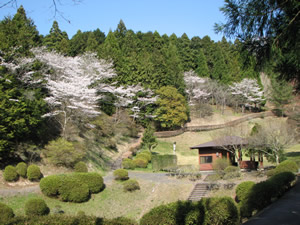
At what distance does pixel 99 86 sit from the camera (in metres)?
38.0

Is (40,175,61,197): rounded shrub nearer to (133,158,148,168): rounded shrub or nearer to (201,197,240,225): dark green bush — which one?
(201,197,240,225): dark green bush

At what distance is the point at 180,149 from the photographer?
1582 inches

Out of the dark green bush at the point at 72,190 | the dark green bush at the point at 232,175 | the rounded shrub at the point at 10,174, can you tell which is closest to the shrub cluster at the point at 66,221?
the dark green bush at the point at 72,190

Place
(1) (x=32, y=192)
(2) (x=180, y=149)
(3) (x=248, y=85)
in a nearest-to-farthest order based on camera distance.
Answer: (1) (x=32, y=192) → (2) (x=180, y=149) → (3) (x=248, y=85)

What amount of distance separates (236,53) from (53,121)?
80.7 ft

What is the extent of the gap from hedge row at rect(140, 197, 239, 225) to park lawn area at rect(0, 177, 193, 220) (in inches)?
363

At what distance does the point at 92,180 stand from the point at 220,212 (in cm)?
1269

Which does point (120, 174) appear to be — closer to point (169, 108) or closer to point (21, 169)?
point (21, 169)

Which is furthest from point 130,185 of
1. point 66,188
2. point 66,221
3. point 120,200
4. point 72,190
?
point 66,221

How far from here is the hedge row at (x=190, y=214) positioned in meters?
8.32

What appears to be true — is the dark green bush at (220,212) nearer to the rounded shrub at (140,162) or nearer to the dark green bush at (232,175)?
the dark green bush at (232,175)

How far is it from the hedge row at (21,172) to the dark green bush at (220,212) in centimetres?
1346

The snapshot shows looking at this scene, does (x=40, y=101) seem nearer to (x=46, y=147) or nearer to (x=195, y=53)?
(x=46, y=147)

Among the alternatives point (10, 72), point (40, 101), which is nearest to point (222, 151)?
point (40, 101)
